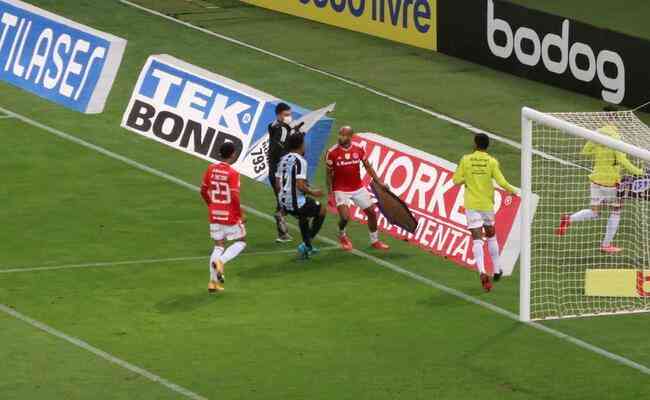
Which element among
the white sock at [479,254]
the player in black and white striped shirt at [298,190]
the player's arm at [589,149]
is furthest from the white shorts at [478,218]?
the player's arm at [589,149]

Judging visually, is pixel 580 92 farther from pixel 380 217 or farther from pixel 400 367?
pixel 400 367

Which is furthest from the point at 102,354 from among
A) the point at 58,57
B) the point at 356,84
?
the point at 356,84

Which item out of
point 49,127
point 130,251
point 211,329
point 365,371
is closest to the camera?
point 365,371

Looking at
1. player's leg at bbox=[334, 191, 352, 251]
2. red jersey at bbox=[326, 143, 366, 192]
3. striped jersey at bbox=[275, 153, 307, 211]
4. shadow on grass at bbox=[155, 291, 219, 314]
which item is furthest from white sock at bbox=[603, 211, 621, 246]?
shadow on grass at bbox=[155, 291, 219, 314]

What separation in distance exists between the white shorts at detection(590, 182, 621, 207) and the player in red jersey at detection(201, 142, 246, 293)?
17.0 ft

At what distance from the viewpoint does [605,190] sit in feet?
78.9

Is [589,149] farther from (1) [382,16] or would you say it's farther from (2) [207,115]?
(1) [382,16]

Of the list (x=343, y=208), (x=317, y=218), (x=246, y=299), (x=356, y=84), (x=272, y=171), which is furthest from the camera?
(x=356, y=84)

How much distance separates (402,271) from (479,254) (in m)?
1.34

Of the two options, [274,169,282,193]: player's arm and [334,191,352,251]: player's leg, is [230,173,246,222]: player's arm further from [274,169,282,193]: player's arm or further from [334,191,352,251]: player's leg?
[334,191,352,251]: player's leg

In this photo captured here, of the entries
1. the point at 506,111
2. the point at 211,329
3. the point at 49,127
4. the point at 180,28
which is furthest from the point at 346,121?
the point at 211,329

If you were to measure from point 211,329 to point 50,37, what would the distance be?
11.8 m

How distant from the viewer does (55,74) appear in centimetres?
3103

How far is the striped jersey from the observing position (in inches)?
913
